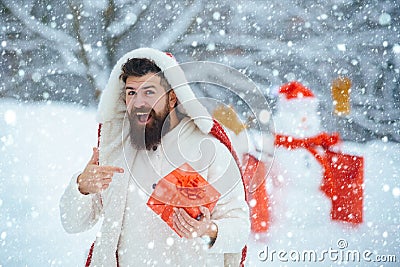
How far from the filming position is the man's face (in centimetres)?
129

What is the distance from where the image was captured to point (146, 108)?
1288 mm

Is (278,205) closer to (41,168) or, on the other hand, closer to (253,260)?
(253,260)

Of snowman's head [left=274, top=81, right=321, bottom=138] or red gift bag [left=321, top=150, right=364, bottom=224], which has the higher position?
snowman's head [left=274, top=81, right=321, bottom=138]

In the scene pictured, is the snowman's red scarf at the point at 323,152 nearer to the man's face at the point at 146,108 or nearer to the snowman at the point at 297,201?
the snowman at the point at 297,201

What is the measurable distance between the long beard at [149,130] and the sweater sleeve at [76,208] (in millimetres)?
178

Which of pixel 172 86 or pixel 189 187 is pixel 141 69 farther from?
pixel 189 187

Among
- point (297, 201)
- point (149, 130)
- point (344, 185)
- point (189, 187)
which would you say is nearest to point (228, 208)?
point (189, 187)

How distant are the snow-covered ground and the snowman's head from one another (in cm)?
23

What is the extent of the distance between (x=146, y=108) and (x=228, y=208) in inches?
13.0

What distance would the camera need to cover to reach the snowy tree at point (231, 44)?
253cm

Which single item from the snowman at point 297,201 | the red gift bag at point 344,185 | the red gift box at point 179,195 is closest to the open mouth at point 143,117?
the red gift box at point 179,195

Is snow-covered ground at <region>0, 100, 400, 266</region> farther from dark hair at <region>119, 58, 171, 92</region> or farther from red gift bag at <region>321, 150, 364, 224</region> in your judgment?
dark hair at <region>119, 58, 171, 92</region>

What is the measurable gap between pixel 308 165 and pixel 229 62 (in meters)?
0.67

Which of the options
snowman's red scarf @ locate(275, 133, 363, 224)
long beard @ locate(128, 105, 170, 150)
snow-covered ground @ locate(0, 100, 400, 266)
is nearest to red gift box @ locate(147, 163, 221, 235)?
long beard @ locate(128, 105, 170, 150)
